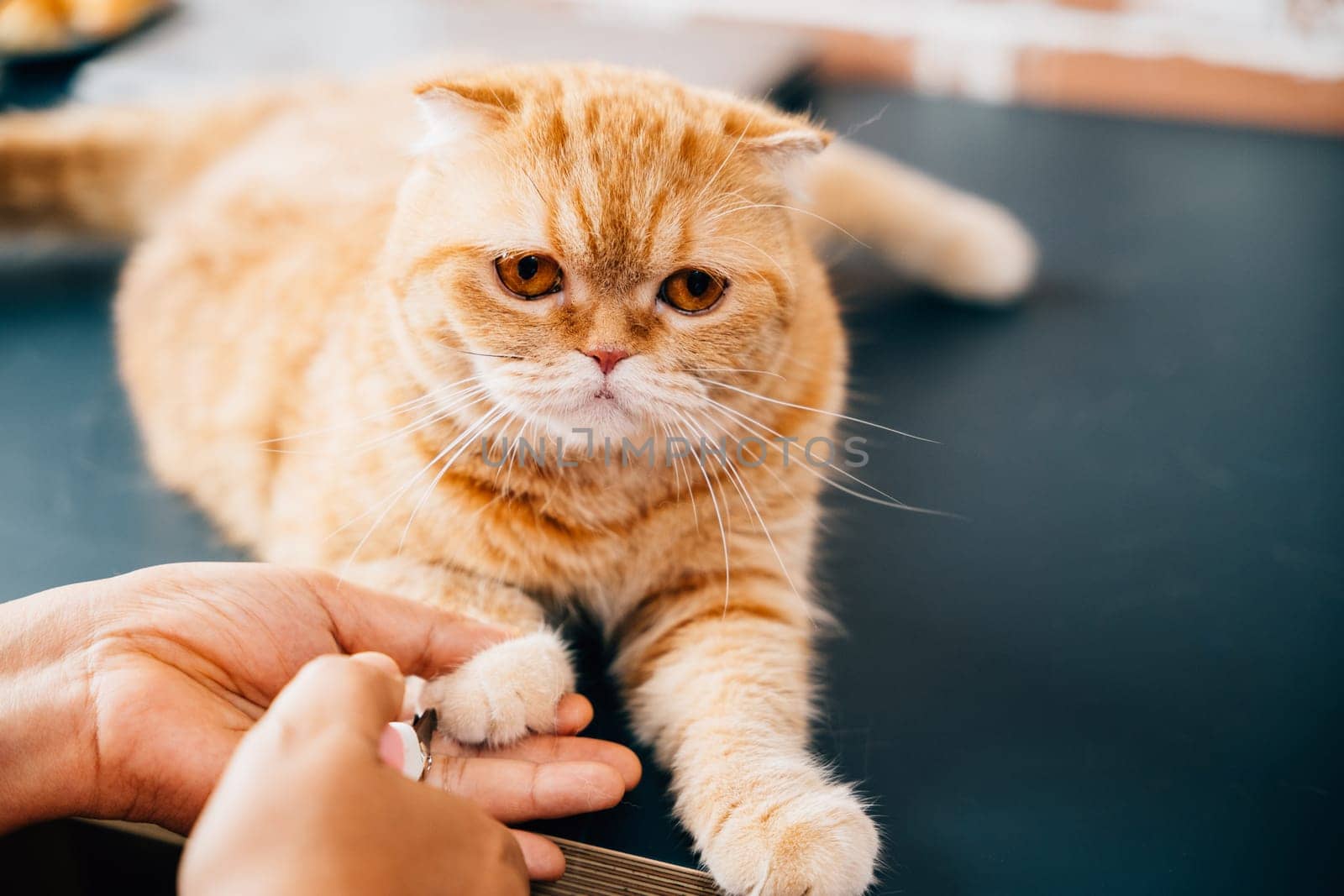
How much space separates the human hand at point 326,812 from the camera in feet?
2.08

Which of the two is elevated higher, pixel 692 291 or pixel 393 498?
pixel 692 291

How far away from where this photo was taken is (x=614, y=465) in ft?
3.93

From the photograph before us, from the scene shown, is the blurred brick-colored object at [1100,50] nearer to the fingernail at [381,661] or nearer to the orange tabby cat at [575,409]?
the orange tabby cat at [575,409]

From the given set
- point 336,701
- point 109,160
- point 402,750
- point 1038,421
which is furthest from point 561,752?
point 109,160

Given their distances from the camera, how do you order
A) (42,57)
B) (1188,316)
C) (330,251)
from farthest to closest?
(42,57), (1188,316), (330,251)

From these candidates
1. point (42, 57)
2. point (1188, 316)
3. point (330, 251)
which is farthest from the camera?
point (42, 57)

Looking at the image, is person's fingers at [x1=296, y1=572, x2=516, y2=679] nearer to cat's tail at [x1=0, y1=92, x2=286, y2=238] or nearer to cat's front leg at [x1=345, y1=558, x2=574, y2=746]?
cat's front leg at [x1=345, y1=558, x2=574, y2=746]

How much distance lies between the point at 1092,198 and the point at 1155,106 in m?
0.69

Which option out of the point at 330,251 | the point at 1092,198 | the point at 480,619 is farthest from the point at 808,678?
the point at 1092,198

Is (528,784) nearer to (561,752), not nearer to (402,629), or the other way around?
(561,752)

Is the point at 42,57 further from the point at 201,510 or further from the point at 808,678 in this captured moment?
the point at 808,678

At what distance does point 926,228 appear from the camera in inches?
81.2

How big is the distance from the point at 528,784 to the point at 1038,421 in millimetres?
1177

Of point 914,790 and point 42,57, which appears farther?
point 42,57
